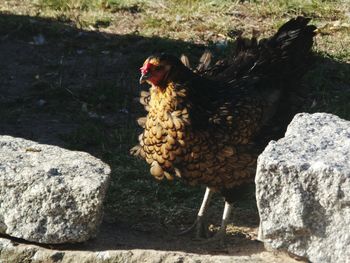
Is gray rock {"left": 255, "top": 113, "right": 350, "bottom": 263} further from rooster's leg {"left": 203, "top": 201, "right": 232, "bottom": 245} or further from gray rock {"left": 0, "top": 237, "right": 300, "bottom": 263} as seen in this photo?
rooster's leg {"left": 203, "top": 201, "right": 232, "bottom": 245}

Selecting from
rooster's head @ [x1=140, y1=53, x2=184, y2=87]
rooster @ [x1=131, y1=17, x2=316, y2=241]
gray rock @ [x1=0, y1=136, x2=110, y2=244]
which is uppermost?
rooster's head @ [x1=140, y1=53, x2=184, y2=87]

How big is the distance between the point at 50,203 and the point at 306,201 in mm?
1461

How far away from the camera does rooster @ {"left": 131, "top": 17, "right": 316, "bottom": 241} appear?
201 inches

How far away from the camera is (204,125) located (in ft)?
16.9

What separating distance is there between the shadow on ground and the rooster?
0.51 metres

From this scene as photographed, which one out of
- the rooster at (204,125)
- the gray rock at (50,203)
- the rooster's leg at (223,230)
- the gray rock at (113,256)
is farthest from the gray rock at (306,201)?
the rooster's leg at (223,230)

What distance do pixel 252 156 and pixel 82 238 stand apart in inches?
46.5

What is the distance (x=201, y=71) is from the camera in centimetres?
592

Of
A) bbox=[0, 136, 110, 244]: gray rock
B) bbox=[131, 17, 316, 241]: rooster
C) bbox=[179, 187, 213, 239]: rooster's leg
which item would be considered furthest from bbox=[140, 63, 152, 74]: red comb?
bbox=[179, 187, 213, 239]: rooster's leg

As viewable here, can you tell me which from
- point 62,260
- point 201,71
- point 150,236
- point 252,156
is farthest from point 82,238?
point 201,71

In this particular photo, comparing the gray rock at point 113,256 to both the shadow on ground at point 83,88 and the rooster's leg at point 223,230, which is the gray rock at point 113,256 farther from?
the shadow on ground at point 83,88

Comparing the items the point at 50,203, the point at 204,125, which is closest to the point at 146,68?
the point at 204,125

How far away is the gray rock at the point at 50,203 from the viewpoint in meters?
4.76

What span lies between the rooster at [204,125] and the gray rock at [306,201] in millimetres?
861
